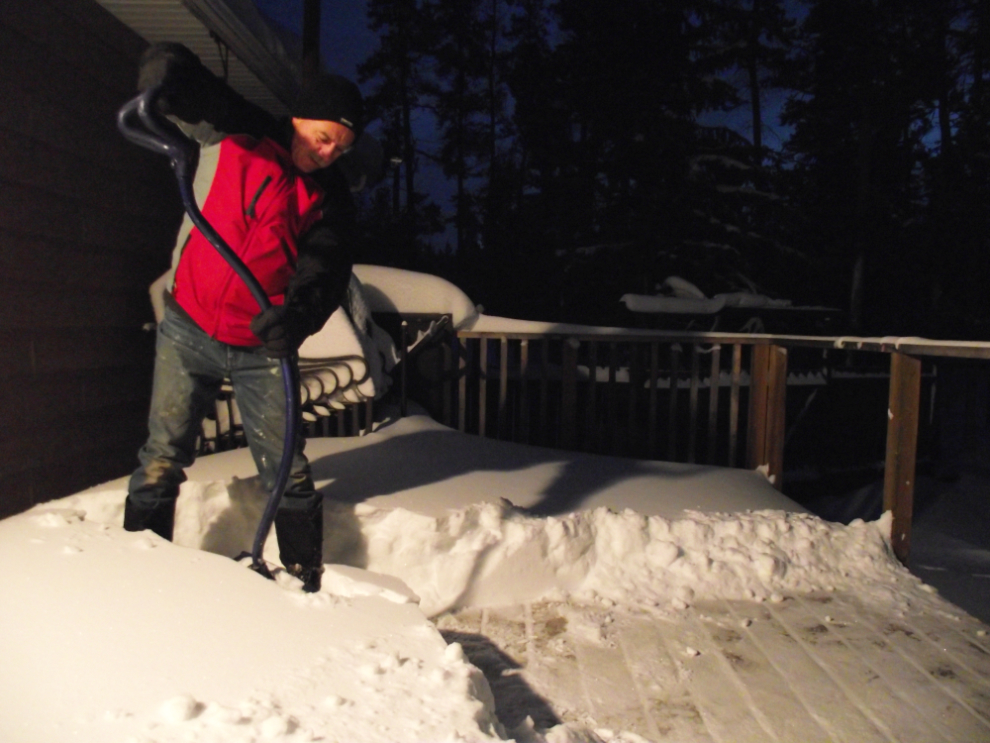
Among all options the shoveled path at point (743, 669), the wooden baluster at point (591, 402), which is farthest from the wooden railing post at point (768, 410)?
the shoveled path at point (743, 669)

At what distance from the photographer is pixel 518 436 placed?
5.36m

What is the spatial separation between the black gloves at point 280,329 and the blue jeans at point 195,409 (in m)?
0.20

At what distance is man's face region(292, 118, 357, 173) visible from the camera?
2.03 meters

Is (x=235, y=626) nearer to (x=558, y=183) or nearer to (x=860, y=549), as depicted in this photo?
(x=860, y=549)

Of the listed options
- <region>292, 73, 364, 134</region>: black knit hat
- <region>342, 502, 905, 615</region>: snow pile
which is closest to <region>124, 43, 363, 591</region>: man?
<region>292, 73, 364, 134</region>: black knit hat

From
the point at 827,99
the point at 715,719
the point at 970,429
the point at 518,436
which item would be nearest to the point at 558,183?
the point at 827,99

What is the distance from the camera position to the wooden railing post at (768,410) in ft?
13.3

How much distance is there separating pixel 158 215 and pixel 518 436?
2.92 metres

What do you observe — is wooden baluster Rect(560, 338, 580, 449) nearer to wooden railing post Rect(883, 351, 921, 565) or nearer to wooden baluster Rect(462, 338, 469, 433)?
wooden baluster Rect(462, 338, 469, 433)

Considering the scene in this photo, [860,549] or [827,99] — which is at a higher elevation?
→ [827,99]

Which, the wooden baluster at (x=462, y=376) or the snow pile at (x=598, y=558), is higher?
the wooden baluster at (x=462, y=376)

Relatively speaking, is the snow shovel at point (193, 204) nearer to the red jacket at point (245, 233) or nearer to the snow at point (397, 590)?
the red jacket at point (245, 233)

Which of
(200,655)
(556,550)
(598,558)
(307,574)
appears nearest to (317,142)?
(307,574)

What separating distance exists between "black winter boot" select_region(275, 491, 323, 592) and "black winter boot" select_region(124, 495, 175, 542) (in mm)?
343
